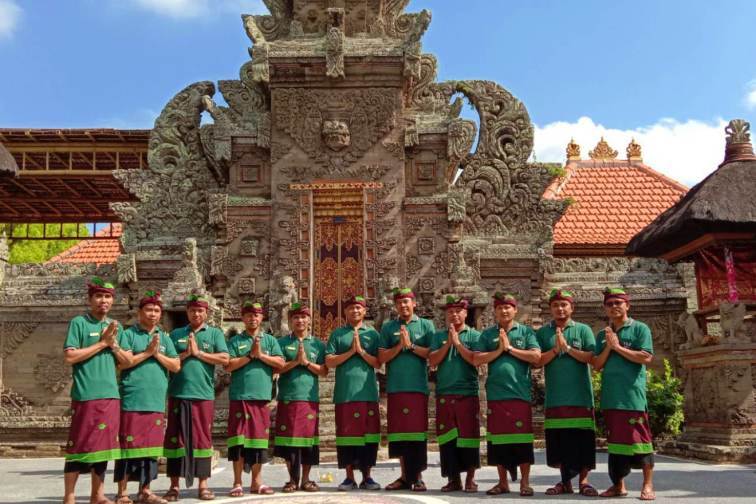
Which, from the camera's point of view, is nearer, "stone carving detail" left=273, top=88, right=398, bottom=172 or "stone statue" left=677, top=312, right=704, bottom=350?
"stone statue" left=677, top=312, right=704, bottom=350

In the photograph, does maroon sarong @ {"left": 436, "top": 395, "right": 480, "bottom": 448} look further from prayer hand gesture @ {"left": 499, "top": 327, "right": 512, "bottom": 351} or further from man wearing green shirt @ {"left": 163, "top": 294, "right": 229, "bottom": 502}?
man wearing green shirt @ {"left": 163, "top": 294, "right": 229, "bottom": 502}

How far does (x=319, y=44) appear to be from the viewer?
48.0ft

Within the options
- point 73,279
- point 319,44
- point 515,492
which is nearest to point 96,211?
point 73,279

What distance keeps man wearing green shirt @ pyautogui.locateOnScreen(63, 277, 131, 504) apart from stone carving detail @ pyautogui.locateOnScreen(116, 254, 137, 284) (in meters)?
8.07

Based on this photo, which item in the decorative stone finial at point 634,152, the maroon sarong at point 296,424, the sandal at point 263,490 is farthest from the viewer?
the decorative stone finial at point 634,152

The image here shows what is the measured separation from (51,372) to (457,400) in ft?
31.8

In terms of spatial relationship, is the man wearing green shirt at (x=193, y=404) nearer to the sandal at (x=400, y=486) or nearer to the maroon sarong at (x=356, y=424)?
the maroon sarong at (x=356, y=424)

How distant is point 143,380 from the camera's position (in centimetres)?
637

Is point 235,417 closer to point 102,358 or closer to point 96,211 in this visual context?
point 102,358

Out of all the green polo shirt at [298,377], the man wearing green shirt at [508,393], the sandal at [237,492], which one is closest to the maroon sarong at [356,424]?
the green polo shirt at [298,377]

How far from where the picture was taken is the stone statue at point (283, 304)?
42.9 feet

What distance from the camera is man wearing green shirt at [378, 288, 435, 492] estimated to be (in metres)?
7.04

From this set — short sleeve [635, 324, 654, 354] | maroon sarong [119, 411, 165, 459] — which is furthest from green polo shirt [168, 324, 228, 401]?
short sleeve [635, 324, 654, 354]

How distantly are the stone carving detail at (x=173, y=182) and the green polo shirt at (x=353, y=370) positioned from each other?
25.8 ft
